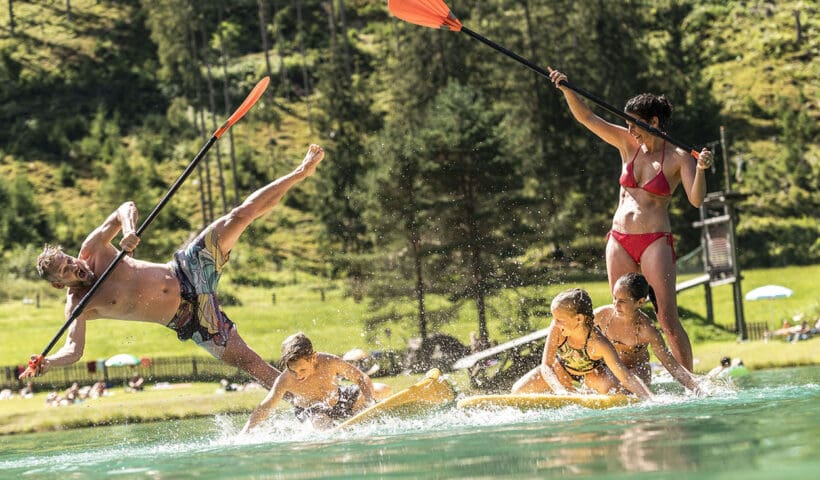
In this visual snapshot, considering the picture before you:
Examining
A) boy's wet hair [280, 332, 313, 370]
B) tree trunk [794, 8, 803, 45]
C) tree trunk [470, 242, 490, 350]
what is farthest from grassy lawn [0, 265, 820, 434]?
tree trunk [794, 8, 803, 45]

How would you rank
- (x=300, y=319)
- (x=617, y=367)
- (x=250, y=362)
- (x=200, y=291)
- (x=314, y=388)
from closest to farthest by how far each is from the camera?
(x=617, y=367) < (x=314, y=388) < (x=200, y=291) < (x=250, y=362) < (x=300, y=319)

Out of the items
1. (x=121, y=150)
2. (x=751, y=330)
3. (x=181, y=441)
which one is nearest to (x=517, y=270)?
(x=751, y=330)

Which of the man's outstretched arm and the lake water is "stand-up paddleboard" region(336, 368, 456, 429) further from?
the man's outstretched arm

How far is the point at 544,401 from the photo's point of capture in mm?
8500

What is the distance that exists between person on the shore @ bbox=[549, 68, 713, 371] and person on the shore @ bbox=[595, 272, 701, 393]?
0.61ft

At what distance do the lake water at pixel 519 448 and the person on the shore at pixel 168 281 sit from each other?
782 millimetres

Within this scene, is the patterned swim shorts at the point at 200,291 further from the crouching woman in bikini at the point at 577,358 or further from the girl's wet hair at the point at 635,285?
the girl's wet hair at the point at 635,285

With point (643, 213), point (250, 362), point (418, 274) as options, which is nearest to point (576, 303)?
point (643, 213)

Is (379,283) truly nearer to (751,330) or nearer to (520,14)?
(751,330)

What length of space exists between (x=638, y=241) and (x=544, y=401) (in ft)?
5.10

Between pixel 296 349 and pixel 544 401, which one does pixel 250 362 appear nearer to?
pixel 296 349

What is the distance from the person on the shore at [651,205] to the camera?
29.8 feet

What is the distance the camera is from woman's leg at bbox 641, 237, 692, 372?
29.9 feet

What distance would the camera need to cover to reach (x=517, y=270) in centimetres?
2617
